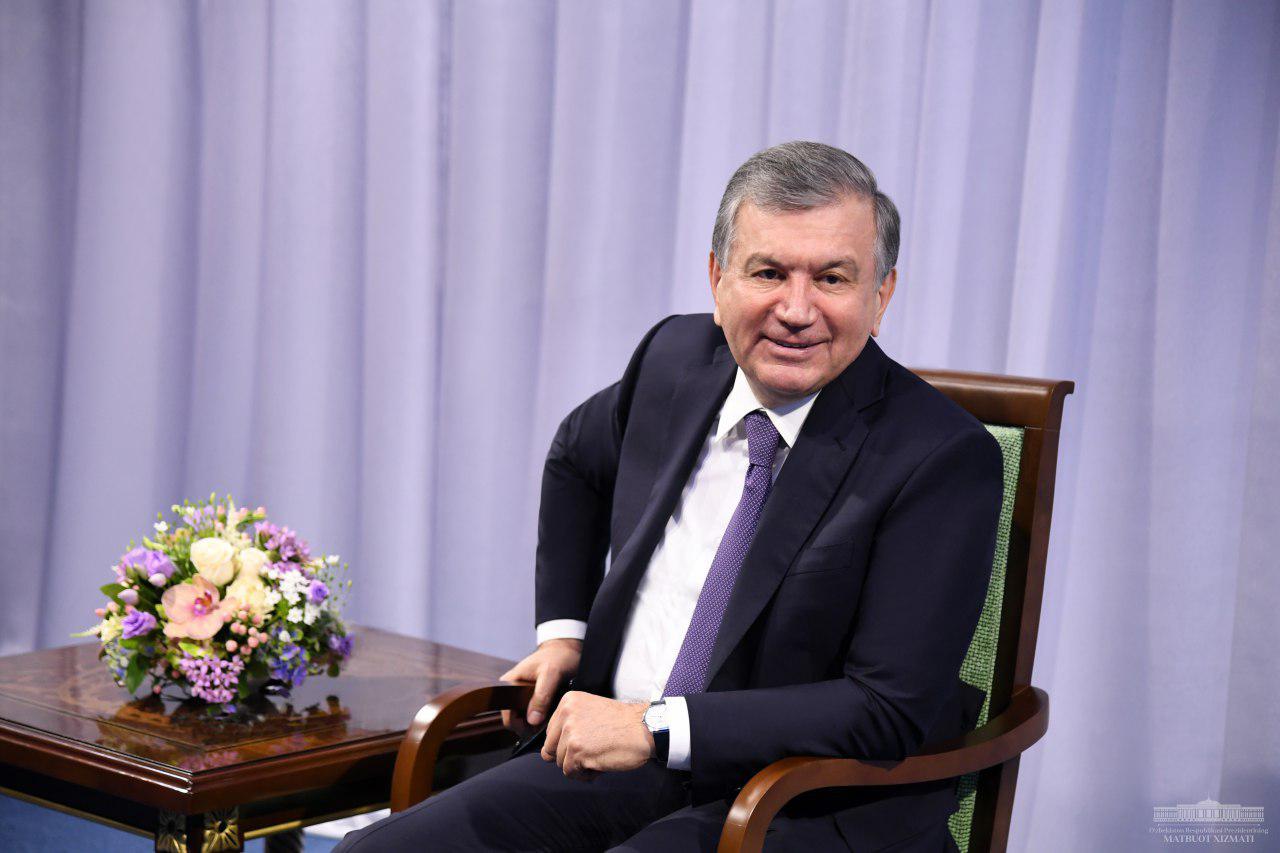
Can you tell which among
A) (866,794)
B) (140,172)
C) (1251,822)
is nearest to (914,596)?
(866,794)

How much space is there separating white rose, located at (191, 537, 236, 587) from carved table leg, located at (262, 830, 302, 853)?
66cm

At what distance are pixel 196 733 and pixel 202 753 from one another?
0.10m

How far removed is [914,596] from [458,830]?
77cm

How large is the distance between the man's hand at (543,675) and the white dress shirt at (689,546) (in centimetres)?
13

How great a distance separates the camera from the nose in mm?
1939

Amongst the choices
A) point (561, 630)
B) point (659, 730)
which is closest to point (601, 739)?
point (659, 730)

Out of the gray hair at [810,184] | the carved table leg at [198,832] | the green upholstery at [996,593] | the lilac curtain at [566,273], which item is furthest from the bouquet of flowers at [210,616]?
the lilac curtain at [566,273]

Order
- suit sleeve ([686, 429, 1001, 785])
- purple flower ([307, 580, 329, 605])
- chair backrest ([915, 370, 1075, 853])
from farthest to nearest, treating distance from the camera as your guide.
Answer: purple flower ([307, 580, 329, 605]) → chair backrest ([915, 370, 1075, 853]) → suit sleeve ([686, 429, 1001, 785])

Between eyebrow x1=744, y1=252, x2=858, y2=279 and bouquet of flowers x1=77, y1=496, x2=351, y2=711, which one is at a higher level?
eyebrow x1=744, y1=252, x2=858, y2=279

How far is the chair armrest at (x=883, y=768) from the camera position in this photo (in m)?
1.68

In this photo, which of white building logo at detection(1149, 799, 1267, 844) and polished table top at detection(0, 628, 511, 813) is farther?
white building logo at detection(1149, 799, 1267, 844)

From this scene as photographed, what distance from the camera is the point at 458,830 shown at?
6.50 ft

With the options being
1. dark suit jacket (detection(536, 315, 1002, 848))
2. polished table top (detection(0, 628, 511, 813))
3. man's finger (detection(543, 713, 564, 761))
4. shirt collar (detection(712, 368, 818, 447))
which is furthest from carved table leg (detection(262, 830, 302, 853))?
shirt collar (detection(712, 368, 818, 447))

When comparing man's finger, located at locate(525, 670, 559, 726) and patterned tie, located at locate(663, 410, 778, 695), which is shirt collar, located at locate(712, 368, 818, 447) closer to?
patterned tie, located at locate(663, 410, 778, 695)
